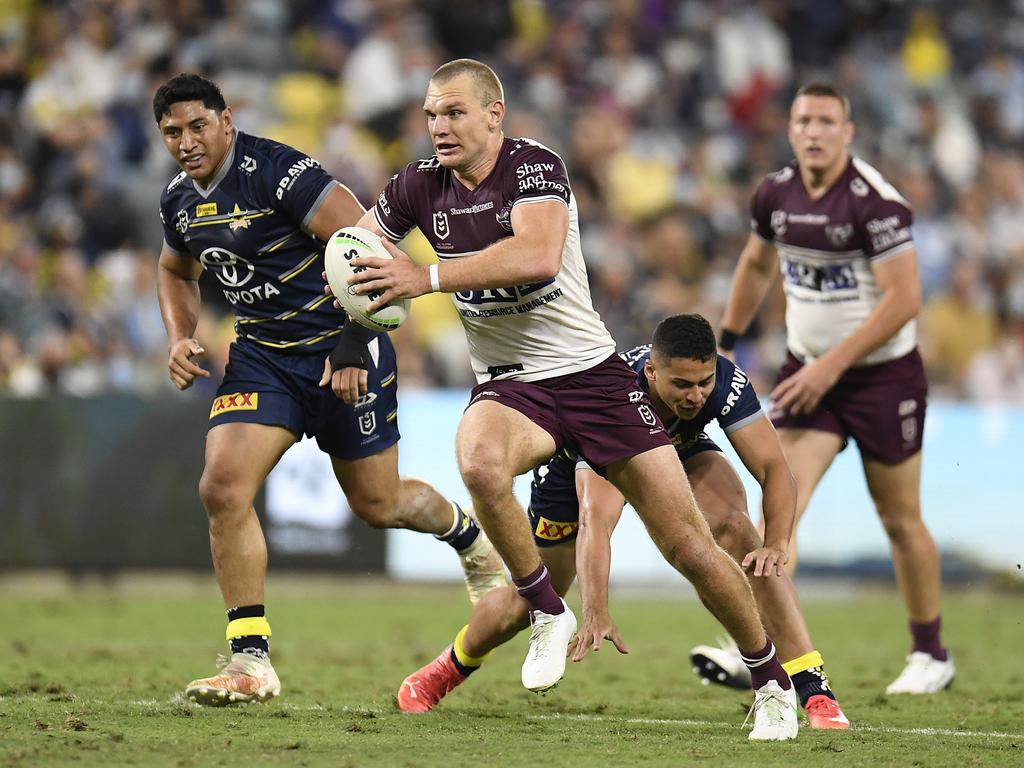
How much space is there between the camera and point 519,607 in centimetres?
659

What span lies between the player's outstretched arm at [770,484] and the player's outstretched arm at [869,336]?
1.54 metres

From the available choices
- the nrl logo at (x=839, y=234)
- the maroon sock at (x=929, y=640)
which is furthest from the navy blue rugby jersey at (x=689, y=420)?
the maroon sock at (x=929, y=640)

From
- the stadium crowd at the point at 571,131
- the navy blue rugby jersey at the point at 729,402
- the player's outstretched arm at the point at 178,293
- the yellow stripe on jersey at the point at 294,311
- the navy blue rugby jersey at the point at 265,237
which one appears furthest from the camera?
the stadium crowd at the point at 571,131

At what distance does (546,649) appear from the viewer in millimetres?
5941

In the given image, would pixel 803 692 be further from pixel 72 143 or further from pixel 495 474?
pixel 72 143

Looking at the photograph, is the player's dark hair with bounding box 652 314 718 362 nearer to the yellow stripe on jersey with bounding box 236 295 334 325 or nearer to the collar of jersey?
the yellow stripe on jersey with bounding box 236 295 334 325

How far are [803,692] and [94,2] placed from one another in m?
13.0

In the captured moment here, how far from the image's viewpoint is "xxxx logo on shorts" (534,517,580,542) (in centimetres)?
670

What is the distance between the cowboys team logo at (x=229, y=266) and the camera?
699cm

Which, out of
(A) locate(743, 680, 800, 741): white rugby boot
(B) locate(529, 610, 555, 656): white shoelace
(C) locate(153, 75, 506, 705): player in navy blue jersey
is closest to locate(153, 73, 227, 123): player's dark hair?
(C) locate(153, 75, 506, 705): player in navy blue jersey

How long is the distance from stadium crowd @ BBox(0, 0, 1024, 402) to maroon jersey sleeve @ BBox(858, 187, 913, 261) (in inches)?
263

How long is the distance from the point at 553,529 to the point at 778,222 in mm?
2459

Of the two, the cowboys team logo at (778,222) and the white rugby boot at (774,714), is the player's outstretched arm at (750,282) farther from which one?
the white rugby boot at (774,714)

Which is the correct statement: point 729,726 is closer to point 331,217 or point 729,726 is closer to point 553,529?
point 553,529
